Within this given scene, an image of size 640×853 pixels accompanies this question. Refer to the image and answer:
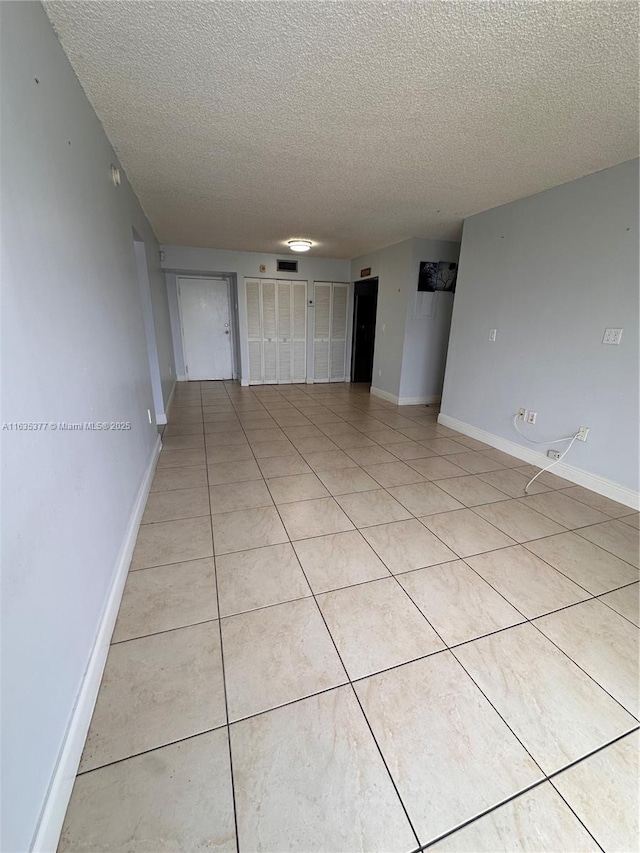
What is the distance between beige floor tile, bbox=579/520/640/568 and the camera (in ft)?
6.37

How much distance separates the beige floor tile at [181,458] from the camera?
293cm

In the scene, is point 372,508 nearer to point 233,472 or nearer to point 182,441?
point 233,472

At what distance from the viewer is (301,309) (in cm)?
619

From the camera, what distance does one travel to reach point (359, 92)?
5.44ft

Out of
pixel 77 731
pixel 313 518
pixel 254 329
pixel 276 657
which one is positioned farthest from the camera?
pixel 254 329

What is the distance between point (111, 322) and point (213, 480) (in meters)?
1.31

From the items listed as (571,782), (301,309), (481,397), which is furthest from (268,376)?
(571,782)

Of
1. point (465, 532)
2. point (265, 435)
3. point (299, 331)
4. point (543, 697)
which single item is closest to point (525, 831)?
point (543, 697)

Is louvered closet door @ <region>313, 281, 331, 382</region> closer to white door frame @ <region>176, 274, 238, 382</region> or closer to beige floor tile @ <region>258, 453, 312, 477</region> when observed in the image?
white door frame @ <region>176, 274, 238, 382</region>

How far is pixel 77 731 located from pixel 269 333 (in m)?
5.73

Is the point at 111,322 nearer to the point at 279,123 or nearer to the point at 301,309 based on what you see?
the point at 279,123

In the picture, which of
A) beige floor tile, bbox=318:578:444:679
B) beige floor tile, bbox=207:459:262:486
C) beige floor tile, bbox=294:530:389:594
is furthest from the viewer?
beige floor tile, bbox=207:459:262:486

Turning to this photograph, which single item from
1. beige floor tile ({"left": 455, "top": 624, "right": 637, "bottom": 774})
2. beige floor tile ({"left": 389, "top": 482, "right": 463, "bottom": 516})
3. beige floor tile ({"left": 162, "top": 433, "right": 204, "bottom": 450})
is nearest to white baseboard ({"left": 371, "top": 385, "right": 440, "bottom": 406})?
beige floor tile ({"left": 389, "top": 482, "right": 463, "bottom": 516})

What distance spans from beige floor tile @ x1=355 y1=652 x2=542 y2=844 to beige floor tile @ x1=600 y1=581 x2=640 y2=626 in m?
0.89
